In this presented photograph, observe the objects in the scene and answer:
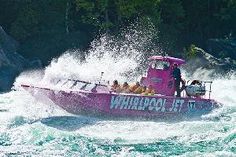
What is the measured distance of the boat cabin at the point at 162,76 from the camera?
24625 mm

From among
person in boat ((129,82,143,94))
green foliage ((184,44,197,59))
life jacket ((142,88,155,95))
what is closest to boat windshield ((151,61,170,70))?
life jacket ((142,88,155,95))

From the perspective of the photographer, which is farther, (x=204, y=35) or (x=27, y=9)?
(x=204, y=35)

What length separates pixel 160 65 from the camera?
25141mm

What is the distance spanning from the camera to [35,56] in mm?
38562

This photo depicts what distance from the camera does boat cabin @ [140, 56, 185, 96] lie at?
24625 mm

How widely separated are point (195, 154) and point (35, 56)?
73.8 ft

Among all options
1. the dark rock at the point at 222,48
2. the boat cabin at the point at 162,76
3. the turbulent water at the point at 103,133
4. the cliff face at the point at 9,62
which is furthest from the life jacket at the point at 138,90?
the dark rock at the point at 222,48

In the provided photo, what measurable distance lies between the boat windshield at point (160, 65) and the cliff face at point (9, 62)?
9.88m

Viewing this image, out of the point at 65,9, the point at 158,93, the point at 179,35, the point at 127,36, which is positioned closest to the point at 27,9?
the point at 65,9

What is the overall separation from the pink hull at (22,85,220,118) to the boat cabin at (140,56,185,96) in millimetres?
1182

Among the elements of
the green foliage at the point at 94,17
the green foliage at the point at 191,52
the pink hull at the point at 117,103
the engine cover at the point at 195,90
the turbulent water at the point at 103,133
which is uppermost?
the green foliage at the point at 94,17

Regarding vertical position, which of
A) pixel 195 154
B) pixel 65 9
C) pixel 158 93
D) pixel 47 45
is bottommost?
pixel 195 154

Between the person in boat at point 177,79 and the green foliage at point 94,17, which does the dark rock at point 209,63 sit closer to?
the green foliage at point 94,17

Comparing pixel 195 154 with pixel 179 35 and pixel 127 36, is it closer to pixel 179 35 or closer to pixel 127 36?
pixel 127 36
